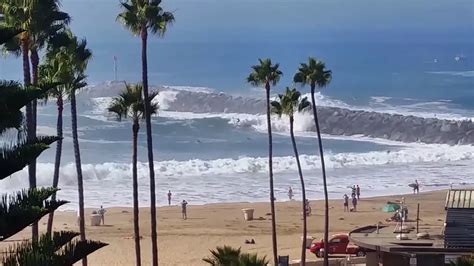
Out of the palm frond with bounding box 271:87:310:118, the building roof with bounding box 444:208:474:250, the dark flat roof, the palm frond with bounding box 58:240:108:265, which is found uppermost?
the palm frond with bounding box 271:87:310:118

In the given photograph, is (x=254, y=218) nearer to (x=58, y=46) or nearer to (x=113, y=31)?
(x=58, y=46)

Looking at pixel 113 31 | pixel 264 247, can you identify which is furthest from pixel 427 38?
pixel 264 247

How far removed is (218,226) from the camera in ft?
108

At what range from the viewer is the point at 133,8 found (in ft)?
66.8

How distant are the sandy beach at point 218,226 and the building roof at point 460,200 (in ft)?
20.7

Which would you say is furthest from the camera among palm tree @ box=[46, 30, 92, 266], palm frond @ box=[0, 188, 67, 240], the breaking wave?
the breaking wave

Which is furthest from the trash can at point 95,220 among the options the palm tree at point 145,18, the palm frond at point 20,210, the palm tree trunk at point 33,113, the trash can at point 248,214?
the palm frond at point 20,210

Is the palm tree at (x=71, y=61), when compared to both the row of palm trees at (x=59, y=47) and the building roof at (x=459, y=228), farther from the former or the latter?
the building roof at (x=459, y=228)

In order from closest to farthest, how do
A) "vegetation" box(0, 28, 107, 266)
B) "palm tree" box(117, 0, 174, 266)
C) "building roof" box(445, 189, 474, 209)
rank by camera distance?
"vegetation" box(0, 28, 107, 266) → "building roof" box(445, 189, 474, 209) → "palm tree" box(117, 0, 174, 266)

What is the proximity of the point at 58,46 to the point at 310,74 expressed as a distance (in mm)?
8905

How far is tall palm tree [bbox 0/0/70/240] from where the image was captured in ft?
55.7

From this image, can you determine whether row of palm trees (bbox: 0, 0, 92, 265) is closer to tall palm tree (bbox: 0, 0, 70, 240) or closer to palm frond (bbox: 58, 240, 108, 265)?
tall palm tree (bbox: 0, 0, 70, 240)

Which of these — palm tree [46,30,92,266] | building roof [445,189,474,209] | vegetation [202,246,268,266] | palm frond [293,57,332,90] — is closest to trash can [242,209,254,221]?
palm frond [293,57,332,90]

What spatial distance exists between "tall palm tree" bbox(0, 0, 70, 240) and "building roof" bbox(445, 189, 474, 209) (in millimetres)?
8405
